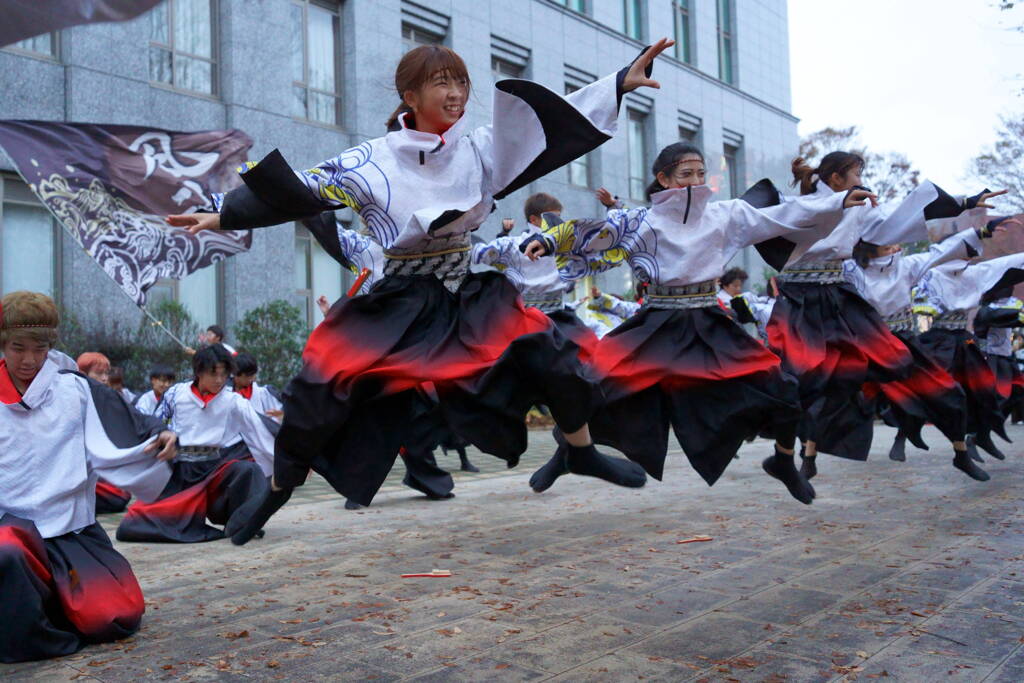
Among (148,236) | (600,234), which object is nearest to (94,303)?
(148,236)

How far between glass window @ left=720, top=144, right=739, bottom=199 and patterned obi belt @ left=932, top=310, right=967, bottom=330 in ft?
58.6

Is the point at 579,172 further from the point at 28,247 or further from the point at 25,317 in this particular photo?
the point at 25,317

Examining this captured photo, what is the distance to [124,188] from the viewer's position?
8664 millimetres

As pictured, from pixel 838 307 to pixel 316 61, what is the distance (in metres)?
11.4

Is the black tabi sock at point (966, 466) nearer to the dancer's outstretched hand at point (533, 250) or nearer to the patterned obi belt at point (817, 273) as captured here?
the patterned obi belt at point (817, 273)

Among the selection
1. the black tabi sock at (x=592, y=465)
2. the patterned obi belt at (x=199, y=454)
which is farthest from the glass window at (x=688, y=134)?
the black tabi sock at (x=592, y=465)

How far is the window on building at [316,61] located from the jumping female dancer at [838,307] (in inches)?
408

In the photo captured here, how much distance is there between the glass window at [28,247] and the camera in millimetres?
11273

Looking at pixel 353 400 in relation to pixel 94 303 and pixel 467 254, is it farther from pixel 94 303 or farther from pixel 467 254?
pixel 94 303

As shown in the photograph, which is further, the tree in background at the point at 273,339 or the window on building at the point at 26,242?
the tree in background at the point at 273,339

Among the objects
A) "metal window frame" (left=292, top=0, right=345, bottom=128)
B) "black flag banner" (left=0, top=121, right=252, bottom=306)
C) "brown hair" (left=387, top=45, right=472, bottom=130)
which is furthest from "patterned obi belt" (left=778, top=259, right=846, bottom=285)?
"metal window frame" (left=292, top=0, right=345, bottom=128)

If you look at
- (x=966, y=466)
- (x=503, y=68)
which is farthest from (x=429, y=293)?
(x=503, y=68)

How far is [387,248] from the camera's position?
3973mm

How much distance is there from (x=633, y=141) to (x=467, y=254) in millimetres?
19157
